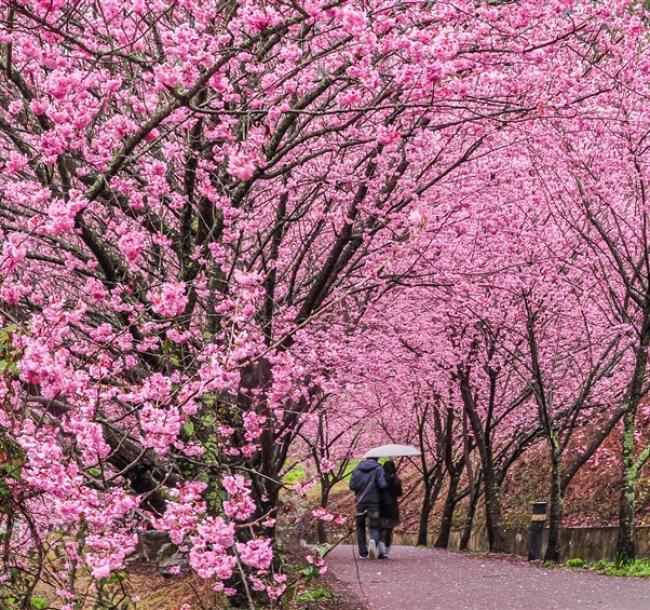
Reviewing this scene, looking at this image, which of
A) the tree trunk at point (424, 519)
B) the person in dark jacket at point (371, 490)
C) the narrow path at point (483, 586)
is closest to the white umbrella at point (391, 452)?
the person in dark jacket at point (371, 490)

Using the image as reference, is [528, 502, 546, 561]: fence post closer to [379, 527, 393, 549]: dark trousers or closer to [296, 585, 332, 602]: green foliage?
[379, 527, 393, 549]: dark trousers

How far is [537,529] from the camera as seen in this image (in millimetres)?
14367

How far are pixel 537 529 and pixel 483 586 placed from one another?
3216 millimetres

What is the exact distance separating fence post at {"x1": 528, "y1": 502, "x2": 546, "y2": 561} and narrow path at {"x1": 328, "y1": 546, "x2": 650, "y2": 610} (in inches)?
11.7

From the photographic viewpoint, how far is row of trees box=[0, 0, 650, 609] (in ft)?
17.2

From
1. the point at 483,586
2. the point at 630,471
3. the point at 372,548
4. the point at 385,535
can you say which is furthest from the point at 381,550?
the point at 630,471

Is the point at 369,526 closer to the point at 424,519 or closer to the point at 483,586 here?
the point at 483,586

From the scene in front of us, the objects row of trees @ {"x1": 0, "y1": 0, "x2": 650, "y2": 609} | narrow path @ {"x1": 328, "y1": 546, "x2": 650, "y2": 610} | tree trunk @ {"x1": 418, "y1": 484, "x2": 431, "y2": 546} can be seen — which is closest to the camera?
row of trees @ {"x1": 0, "y1": 0, "x2": 650, "y2": 609}

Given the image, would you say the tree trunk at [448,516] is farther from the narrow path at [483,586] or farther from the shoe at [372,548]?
the shoe at [372,548]

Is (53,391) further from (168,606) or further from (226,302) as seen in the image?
(168,606)

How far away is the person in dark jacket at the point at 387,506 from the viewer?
576 inches

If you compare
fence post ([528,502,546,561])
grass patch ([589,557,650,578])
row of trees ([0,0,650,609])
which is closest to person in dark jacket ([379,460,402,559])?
row of trees ([0,0,650,609])

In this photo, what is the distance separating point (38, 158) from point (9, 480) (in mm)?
3061

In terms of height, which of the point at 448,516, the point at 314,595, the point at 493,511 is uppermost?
the point at 493,511
